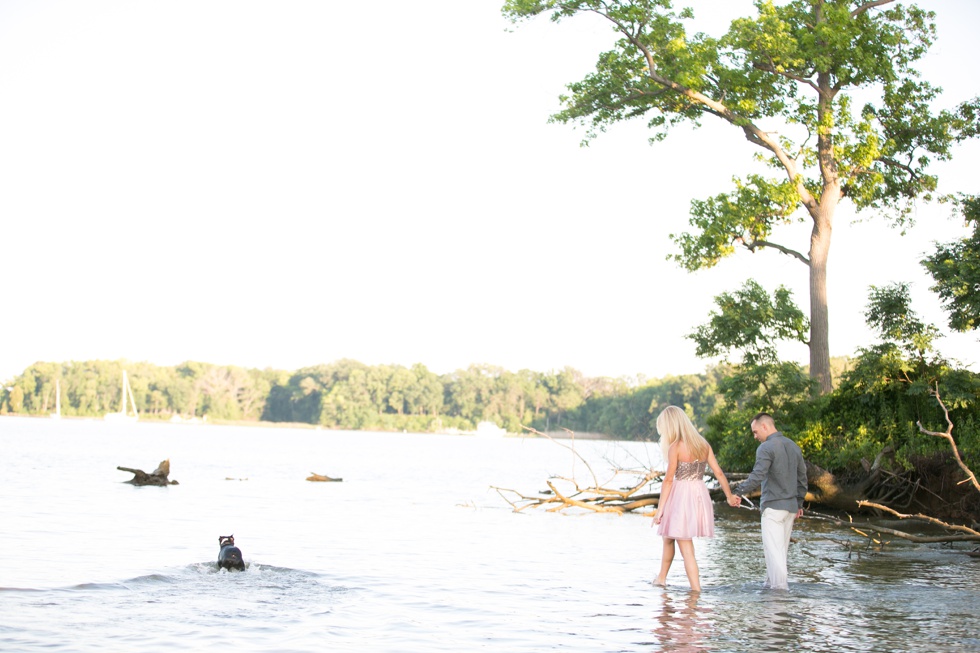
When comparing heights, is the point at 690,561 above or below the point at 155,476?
above

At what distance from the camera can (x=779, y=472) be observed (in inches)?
456

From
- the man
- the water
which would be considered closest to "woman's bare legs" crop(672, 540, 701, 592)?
the water

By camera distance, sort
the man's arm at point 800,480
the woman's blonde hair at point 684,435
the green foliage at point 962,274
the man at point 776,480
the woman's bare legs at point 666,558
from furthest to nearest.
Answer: the green foliage at point 962,274, the woman's bare legs at point 666,558, the man's arm at point 800,480, the man at point 776,480, the woman's blonde hair at point 684,435

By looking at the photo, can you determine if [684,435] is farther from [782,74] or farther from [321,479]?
[321,479]

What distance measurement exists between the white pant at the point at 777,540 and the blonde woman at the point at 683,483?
487 mm

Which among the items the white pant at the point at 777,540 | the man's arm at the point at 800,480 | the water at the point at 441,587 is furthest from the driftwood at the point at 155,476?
the man's arm at the point at 800,480

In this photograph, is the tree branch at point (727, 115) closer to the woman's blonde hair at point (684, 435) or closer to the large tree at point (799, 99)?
the large tree at point (799, 99)

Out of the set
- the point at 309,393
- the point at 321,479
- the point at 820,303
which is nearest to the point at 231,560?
the point at 820,303

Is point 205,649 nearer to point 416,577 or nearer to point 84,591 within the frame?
point 84,591

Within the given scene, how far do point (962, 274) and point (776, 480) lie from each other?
11.6m

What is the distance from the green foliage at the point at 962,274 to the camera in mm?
20922

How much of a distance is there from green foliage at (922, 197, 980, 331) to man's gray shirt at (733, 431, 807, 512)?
11166mm

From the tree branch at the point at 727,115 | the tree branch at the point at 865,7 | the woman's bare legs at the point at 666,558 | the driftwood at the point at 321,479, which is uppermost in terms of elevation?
the tree branch at the point at 865,7

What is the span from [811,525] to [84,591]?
48.9 ft
